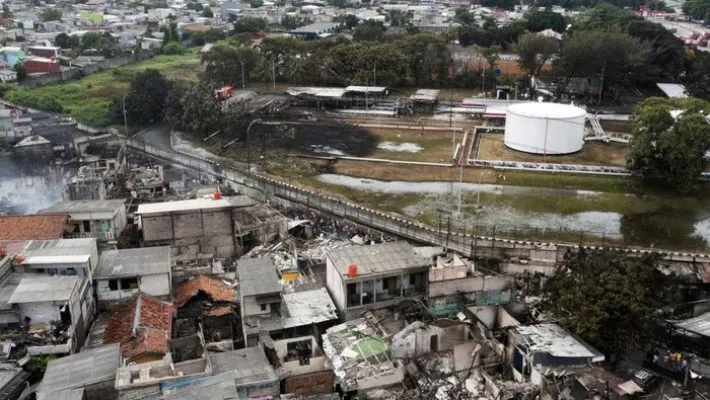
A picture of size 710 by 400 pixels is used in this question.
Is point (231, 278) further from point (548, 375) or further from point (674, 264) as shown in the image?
point (674, 264)

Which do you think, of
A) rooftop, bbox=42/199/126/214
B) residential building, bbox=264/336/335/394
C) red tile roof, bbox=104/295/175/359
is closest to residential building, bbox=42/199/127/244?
rooftop, bbox=42/199/126/214

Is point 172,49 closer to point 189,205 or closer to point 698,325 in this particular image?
point 189,205

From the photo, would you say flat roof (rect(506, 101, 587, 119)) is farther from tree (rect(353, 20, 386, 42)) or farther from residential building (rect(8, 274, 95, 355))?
tree (rect(353, 20, 386, 42))

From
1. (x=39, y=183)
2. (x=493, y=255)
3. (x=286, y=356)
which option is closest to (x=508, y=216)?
(x=493, y=255)

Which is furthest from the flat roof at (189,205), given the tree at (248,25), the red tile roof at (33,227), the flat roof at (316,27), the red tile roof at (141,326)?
the tree at (248,25)

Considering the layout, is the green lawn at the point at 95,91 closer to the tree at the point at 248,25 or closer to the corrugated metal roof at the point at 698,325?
the tree at the point at 248,25

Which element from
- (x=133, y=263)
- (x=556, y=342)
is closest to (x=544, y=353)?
(x=556, y=342)
